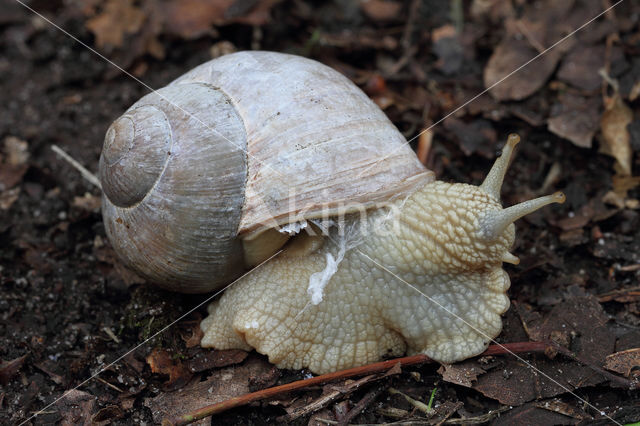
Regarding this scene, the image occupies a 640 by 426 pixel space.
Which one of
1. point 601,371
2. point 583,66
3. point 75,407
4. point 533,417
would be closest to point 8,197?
point 75,407

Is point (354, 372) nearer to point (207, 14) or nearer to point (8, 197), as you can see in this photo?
point (8, 197)

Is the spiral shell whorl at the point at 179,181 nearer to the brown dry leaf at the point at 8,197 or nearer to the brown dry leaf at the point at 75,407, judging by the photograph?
the brown dry leaf at the point at 75,407

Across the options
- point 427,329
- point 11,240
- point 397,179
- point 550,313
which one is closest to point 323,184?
point 397,179

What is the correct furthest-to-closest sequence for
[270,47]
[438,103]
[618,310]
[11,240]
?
[270,47] → [438,103] → [11,240] → [618,310]

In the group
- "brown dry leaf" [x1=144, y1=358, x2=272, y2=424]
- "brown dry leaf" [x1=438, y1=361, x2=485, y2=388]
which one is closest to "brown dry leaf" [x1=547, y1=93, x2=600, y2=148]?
"brown dry leaf" [x1=438, y1=361, x2=485, y2=388]

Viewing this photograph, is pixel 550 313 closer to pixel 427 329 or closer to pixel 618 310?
pixel 618 310

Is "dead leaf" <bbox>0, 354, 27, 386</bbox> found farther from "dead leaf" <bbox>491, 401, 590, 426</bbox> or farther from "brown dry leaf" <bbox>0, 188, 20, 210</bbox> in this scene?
"dead leaf" <bbox>491, 401, 590, 426</bbox>

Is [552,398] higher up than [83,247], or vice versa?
[83,247]
